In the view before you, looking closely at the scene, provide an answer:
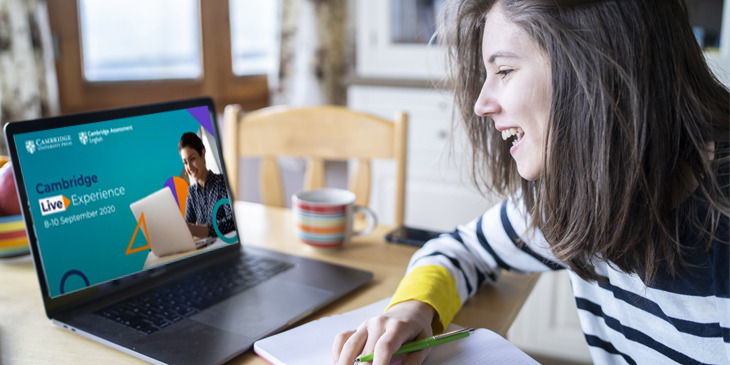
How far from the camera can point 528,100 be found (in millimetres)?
628

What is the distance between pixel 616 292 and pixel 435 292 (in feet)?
0.76

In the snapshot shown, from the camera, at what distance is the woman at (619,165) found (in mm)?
564

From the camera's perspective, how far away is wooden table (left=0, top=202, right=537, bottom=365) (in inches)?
24.1

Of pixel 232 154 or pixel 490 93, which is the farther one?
pixel 232 154

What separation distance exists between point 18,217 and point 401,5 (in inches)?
73.8

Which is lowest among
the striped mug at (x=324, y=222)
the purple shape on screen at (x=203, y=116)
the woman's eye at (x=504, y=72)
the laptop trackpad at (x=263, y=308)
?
the laptop trackpad at (x=263, y=308)

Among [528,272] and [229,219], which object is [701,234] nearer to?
[528,272]

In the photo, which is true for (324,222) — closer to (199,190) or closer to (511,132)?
(199,190)

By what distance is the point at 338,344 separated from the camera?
60cm

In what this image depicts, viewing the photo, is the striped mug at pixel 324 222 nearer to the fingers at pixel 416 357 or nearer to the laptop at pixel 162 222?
the laptop at pixel 162 222

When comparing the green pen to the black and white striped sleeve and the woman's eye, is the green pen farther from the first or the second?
the woman's eye

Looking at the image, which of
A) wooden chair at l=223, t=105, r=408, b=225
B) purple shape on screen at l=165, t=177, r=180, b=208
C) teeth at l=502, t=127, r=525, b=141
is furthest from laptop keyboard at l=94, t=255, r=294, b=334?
wooden chair at l=223, t=105, r=408, b=225

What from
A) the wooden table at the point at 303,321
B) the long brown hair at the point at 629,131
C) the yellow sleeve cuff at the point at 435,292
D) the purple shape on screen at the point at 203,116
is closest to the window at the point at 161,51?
the wooden table at the point at 303,321

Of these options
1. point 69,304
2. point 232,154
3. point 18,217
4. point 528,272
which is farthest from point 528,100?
point 232,154
